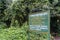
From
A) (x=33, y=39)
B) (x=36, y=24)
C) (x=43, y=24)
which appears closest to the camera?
(x=43, y=24)

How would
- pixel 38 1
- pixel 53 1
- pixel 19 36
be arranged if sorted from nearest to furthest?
pixel 19 36 < pixel 38 1 < pixel 53 1

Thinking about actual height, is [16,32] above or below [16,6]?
below

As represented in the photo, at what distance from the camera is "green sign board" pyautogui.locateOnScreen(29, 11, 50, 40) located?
5.41 m

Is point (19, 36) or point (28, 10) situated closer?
point (19, 36)

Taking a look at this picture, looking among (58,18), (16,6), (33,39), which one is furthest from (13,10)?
(58,18)

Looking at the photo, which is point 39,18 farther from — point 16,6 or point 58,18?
point 58,18

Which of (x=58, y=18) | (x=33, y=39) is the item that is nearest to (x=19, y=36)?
(x=33, y=39)

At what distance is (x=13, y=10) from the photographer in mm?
12391

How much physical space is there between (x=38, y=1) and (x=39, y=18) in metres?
6.19

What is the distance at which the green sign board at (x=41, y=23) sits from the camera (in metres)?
5.41

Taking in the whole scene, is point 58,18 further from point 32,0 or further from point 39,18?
point 39,18

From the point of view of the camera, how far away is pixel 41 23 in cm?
580

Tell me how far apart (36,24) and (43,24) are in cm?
64

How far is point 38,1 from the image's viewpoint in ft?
39.6
